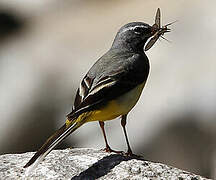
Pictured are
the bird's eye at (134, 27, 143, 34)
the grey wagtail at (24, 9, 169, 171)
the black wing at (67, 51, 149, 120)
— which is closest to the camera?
the grey wagtail at (24, 9, 169, 171)

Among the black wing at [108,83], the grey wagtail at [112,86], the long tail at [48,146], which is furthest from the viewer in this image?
the black wing at [108,83]

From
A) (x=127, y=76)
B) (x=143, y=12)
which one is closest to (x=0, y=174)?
(x=127, y=76)

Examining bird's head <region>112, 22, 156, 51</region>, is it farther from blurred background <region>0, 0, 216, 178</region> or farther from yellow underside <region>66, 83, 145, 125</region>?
blurred background <region>0, 0, 216, 178</region>

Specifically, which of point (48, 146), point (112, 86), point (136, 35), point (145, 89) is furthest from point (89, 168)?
point (145, 89)

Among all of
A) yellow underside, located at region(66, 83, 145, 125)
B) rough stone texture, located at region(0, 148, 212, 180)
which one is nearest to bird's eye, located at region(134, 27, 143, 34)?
yellow underside, located at region(66, 83, 145, 125)

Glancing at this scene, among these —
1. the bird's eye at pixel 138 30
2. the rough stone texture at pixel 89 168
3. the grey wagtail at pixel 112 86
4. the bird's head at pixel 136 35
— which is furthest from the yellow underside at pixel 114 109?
the bird's eye at pixel 138 30

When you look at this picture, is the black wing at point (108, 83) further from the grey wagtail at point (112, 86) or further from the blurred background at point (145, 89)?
the blurred background at point (145, 89)

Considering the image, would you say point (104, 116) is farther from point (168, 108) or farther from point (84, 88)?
point (168, 108)

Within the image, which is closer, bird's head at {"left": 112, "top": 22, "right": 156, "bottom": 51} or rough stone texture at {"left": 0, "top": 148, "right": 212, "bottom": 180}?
rough stone texture at {"left": 0, "top": 148, "right": 212, "bottom": 180}
